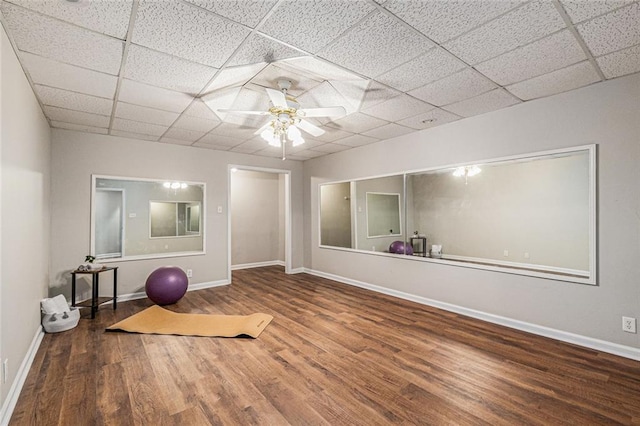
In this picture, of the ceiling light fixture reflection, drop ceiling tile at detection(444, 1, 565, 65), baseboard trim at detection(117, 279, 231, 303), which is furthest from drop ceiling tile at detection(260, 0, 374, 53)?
baseboard trim at detection(117, 279, 231, 303)

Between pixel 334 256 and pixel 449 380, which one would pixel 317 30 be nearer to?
pixel 449 380

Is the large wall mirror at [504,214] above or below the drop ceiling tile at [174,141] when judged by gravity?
below

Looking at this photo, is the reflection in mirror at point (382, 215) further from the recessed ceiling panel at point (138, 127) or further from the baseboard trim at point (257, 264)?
the recessed ceiling panel at point (138, 127)

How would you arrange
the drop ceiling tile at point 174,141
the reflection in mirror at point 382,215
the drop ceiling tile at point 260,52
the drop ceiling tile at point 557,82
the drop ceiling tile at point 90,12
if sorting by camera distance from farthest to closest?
1. the reflection in mirror at point 382,215
2. the drop ceiling tile at point 174,141
3. the drop ceiling tile at point 557,82
4. the drop ceiling tile at point 260,52
5. the drop ceiling tile at point 90,12

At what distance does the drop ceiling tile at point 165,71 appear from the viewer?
2342 millimetres

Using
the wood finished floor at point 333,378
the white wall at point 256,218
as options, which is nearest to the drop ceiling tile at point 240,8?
the wood finished floor at point 333,378

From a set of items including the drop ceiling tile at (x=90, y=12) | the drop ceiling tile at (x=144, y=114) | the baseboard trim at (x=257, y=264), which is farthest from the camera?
the baseboard trim at (x=257, y=264)

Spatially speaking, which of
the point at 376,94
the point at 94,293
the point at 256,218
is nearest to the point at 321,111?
the point at 376,94

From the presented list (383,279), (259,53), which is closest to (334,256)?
(383,279)

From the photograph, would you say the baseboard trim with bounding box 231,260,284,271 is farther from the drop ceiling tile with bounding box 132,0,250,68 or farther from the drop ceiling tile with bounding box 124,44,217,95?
the drop ceiling tile with bounding box 132,0,250,68

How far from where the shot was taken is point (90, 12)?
182 centimetres

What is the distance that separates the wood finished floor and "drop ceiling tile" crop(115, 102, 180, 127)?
2589 mm

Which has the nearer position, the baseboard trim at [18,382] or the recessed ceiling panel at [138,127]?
the baseboard trim at [18,382]

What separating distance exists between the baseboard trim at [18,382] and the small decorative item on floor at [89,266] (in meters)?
1.01
